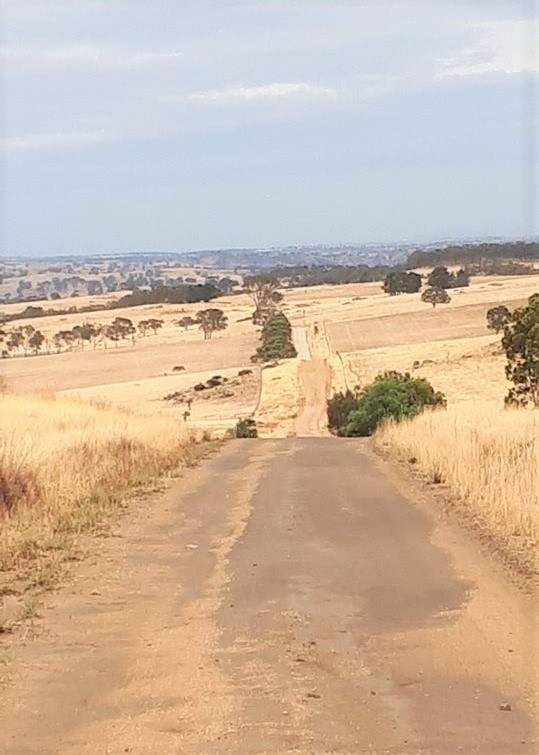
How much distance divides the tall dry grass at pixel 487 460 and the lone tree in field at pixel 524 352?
27.5 feet

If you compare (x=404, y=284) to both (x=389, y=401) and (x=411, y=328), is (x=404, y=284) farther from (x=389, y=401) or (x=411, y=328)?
(x=389, y=401)

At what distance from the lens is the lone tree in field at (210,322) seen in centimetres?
10444

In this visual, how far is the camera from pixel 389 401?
127 feet

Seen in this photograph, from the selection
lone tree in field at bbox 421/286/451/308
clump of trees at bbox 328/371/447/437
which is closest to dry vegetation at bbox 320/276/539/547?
clump of trees at bbox 328/371/447/437

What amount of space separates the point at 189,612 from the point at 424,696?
8.81ft

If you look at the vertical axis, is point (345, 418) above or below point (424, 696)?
below

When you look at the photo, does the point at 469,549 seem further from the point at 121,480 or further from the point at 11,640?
the point at 121,480

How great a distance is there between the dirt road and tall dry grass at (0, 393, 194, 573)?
0.64m

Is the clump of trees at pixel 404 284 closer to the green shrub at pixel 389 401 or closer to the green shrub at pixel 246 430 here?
the green shrub at pixel 246 430

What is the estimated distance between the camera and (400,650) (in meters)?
7.64

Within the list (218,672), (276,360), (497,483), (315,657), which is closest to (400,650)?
(315,657)

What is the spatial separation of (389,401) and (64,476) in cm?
2394

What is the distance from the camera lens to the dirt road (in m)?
6.02

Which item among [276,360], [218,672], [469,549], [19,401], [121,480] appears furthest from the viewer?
[276,360]
